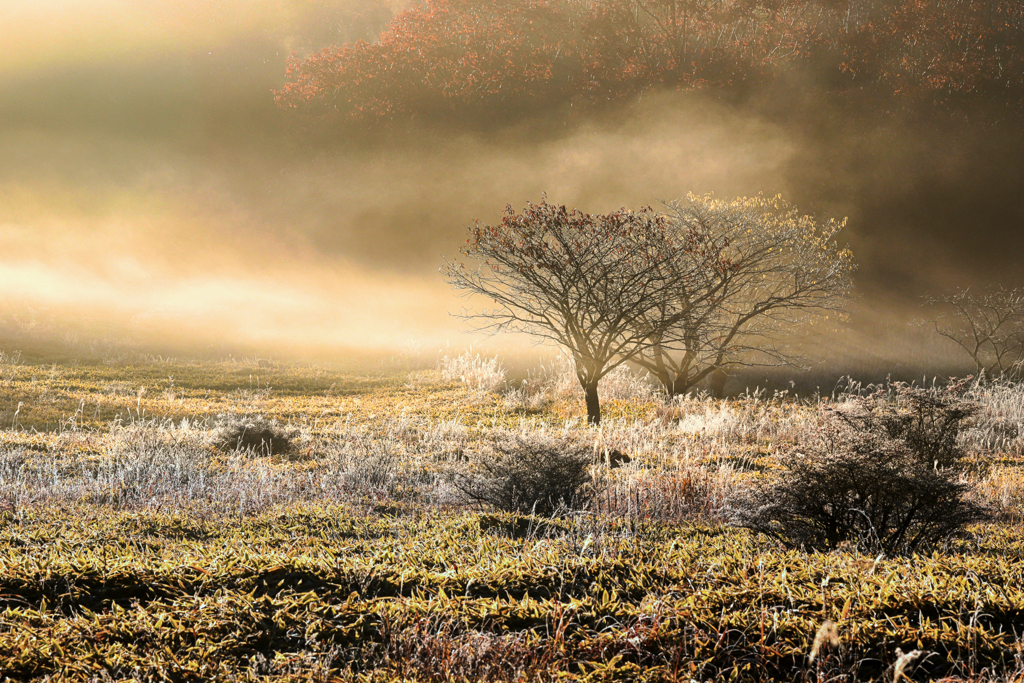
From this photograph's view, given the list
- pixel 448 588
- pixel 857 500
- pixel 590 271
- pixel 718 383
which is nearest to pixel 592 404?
pixel 590 271

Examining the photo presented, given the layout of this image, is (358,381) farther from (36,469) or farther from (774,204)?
(774,204)

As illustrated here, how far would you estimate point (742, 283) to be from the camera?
14484 millimetres

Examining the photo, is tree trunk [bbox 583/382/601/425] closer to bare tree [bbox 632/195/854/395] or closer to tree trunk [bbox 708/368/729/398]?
bare tree [bbox 632/195/854/395]

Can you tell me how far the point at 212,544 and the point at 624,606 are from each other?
2400mm

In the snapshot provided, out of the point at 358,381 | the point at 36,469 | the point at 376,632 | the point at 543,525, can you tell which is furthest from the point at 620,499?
the point at 358,381

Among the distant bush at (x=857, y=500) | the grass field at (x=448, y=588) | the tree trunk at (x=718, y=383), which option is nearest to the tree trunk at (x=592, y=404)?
the grass field at (x=448, y=588)

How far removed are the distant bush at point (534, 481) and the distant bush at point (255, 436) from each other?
3.83 m

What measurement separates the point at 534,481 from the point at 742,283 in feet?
33.4

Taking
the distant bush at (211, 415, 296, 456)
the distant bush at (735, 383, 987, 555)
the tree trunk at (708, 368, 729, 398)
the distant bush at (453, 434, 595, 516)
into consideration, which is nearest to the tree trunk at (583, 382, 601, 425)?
the distant bush at (211, 415, 296, 456)

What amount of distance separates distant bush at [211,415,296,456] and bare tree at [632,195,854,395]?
276 inches

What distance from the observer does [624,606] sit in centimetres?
292

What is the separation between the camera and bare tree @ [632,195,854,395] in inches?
543

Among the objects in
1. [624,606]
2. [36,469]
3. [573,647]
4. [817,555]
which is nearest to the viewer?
[573,647]

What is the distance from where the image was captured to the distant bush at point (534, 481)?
18.6 ft
